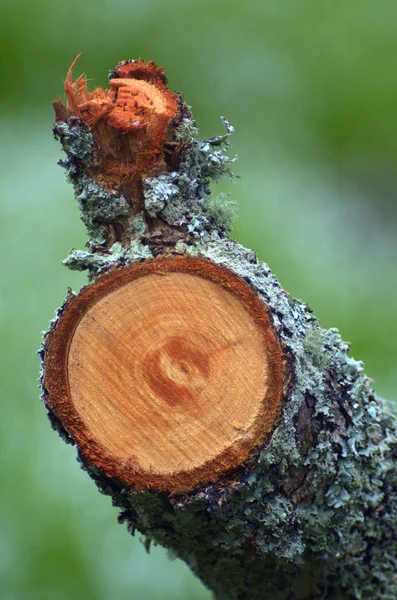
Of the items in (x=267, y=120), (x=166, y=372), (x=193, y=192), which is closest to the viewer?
(x=166, y=372)

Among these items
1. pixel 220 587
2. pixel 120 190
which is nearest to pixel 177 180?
pixel 120 190

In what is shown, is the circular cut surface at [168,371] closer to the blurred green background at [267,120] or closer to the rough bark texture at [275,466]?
the rough bark texture at [275,466]

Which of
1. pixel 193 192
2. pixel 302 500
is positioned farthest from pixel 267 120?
pixel 302 500

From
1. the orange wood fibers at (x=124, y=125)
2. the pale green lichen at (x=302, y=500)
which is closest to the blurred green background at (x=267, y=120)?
the pale green lichen at (x=302, y=500)

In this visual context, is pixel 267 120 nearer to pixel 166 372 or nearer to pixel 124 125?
pixel 124 125

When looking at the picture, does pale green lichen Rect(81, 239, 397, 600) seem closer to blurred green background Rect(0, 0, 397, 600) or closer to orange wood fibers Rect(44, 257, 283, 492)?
orange wood fibers Rect(44, 257, 283, 492)
